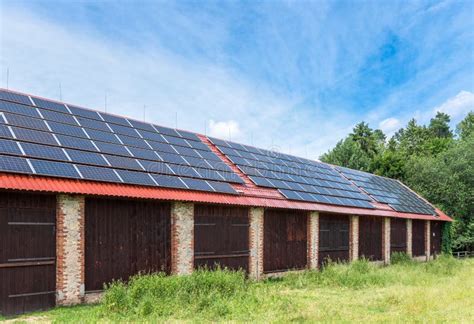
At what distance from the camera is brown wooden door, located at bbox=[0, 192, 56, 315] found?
37.2 feet

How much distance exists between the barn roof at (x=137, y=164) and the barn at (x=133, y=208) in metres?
0.05

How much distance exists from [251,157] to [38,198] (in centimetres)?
1314

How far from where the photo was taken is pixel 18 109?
1416cm

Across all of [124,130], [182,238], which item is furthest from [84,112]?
[182,238]

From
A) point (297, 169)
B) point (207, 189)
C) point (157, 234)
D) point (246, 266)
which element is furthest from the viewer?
point (297, 169)

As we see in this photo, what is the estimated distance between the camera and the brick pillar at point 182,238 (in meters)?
15.4

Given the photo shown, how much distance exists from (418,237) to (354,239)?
989 centimetres

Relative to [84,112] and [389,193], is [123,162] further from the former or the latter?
[389,193]

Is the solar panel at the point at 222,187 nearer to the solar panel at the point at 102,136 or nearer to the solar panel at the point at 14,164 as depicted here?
the solar panel at the point at 102,136

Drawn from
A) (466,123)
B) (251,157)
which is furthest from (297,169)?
(466,123)

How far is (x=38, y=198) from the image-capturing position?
12.0m

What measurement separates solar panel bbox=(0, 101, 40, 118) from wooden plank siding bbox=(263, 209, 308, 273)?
9.97 m

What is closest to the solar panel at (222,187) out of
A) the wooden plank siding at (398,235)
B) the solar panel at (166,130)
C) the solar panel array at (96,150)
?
the solar panel array at (96,150)

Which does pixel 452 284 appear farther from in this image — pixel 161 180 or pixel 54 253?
pixel 54 253
